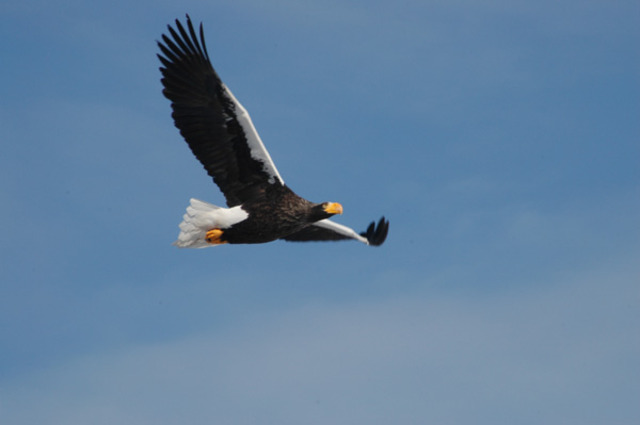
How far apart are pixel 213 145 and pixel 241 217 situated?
112 centimetres

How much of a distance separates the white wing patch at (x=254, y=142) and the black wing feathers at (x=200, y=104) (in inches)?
2.0

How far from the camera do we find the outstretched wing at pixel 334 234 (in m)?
16.0

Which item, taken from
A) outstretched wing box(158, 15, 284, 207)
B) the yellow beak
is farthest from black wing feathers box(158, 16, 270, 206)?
the yellow beak

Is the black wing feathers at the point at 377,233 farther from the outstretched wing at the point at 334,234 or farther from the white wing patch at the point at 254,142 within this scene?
the white wing patch at the point at 254,142

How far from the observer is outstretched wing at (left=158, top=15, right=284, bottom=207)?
43.0 feet

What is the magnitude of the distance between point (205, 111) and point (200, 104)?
0.12m

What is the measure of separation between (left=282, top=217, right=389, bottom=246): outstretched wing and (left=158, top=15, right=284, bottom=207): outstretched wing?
9.47 ft

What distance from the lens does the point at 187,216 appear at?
13.5 meters

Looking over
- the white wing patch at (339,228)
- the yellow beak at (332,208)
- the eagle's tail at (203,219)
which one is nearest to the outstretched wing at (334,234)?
the white wing patch at (339,228)

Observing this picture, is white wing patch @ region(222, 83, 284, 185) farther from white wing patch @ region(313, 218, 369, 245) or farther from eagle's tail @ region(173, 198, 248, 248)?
white wing patch @ region(313, 218, 369, 245)

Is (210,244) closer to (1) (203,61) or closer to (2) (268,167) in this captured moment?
(2) (268,167)

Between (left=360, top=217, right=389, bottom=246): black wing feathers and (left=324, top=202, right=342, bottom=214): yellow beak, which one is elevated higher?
(left=360, top=217, right=389, bottom=246): black wing feathers

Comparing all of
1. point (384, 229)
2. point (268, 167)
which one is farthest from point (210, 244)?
point (384, 229)

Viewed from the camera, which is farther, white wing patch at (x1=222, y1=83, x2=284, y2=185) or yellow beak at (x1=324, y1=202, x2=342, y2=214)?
yellow beak at (x1=324, y1=202, x2=342, y2=214)
